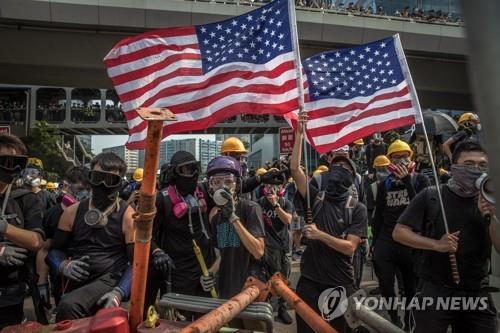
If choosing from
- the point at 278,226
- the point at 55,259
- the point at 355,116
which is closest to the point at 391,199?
the point at 355,116

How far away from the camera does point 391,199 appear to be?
5.41m

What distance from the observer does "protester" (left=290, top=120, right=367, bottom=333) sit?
359cm

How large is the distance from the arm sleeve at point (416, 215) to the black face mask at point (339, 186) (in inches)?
28.6

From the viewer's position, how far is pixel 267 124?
42.4 m

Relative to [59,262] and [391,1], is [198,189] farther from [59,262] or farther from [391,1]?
[391,1]

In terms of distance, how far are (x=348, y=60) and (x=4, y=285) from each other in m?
3.88

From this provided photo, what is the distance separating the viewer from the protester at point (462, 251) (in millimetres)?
2867

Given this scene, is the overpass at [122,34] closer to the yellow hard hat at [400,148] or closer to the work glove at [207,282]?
the yellow hard hat at [400,148]

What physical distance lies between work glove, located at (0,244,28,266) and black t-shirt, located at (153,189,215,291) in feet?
4.04

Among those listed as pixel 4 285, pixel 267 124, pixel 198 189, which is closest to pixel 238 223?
pixel 198 189

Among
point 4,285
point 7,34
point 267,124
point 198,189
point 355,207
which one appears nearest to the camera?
point 4,285

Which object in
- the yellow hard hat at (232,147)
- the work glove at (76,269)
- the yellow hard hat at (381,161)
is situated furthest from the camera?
the yellow hard hat at (381,161)

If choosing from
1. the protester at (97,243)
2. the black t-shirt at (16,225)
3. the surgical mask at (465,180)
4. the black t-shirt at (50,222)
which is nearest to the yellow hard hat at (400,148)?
the surgical mask at (465,180)

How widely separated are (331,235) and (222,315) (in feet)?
6.88
